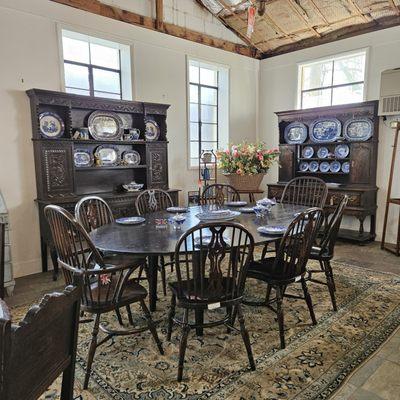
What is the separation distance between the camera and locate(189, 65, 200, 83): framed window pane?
552 cm

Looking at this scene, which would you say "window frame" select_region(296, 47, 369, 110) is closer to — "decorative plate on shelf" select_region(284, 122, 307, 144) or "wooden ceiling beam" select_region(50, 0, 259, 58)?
"decorative plate on shelf" select_region(284, 122, 307, 144)

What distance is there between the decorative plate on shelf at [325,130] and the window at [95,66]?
2849mm

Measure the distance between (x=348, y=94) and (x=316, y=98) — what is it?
0.53 metres

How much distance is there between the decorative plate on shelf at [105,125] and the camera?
4156 mm

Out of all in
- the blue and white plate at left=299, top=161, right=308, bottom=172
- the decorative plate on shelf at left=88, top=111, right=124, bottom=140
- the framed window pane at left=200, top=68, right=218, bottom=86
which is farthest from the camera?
the framed window pane at left=200, top=68, right=218, bottom=86

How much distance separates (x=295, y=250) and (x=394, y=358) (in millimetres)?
914

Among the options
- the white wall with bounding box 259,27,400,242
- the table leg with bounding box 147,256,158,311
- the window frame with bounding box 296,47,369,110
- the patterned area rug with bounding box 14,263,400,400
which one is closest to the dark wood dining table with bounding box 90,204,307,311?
the table leg with bounding box 147,256,158,311

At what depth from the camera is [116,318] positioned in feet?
9.09

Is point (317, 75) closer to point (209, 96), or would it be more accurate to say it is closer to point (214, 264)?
point (209, 96)

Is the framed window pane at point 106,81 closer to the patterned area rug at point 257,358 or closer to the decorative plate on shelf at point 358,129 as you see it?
the patterned area rug at point 257,358

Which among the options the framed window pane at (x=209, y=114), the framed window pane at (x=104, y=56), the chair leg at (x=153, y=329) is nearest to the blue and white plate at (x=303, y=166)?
the framed window pane at (x=209, y=114)

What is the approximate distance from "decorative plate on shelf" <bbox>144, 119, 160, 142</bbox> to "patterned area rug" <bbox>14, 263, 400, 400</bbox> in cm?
260

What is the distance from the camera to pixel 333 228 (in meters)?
2.76

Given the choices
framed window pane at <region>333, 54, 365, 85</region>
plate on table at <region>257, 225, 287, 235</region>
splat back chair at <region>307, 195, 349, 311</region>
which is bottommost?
splat back chair at <region>307, 195, 349, 311</region>
